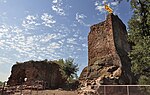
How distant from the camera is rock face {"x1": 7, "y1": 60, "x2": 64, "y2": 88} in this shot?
33.2 meters

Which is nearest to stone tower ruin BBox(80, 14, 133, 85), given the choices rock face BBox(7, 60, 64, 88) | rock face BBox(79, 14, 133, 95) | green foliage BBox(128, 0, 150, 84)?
rock face BBox(79, 14, 133, 95)

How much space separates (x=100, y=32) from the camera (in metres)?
21.2

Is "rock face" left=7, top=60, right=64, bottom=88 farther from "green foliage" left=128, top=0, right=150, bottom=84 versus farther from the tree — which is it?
"green foliage" left=128, top=0, right=150, bottom=84

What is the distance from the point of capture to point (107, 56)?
1909 cm

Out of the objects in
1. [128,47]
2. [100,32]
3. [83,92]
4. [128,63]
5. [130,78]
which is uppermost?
[100,32]

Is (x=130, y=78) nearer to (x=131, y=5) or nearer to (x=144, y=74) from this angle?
(x=144, y=74)

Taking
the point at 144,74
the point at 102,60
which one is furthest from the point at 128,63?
the point at 144,74

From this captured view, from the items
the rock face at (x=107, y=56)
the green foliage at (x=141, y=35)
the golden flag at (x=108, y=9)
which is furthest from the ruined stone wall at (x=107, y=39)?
the green foliage at (x=141, y=35)

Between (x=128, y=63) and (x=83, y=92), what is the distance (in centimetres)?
696

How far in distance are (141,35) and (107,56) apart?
5443 millimetres

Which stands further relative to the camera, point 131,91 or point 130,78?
point 130,78

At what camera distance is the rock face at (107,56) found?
1678 cm

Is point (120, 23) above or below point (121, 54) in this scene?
above

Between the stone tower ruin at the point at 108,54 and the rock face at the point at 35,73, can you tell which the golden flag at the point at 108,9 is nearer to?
the stone tower ruin at the point at 108,54
